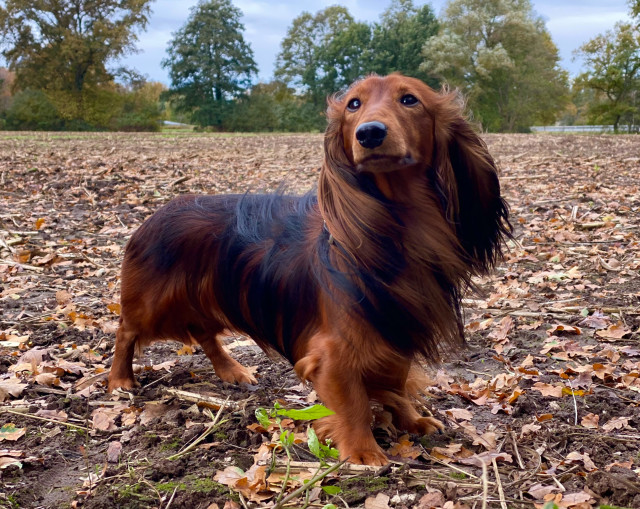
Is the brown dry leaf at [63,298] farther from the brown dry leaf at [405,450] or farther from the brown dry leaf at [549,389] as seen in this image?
the brown dry leaf at [549,389]

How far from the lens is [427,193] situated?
285cm

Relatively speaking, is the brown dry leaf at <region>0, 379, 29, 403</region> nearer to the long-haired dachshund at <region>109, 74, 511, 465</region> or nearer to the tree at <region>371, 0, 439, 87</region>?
the long-haired dachshund at <region>109, 74, 511, 465</region>

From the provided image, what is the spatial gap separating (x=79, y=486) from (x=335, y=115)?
6.35 feet

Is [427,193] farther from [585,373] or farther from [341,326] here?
[585,373]

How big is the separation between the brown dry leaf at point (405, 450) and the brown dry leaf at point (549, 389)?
97 cm

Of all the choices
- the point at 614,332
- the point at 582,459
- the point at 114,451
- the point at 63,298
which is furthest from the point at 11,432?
the point at 614,332

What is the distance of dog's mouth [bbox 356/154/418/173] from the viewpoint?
2.61 m

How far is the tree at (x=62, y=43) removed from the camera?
45.3m

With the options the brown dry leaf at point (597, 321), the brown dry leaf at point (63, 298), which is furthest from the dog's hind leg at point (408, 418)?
the brown dry leaf at point (63, 298)

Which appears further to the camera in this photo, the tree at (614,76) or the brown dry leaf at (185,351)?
the tree at (614,76)

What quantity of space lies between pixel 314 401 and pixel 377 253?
1200mm

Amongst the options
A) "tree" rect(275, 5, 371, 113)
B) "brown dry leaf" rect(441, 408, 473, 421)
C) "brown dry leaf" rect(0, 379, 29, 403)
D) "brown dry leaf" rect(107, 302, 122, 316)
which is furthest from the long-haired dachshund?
"tree" rect(275, 5, 371, 113)

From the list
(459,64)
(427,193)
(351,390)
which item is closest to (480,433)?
(351,390)

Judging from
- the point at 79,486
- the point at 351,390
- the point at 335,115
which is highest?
the point at 335,115
